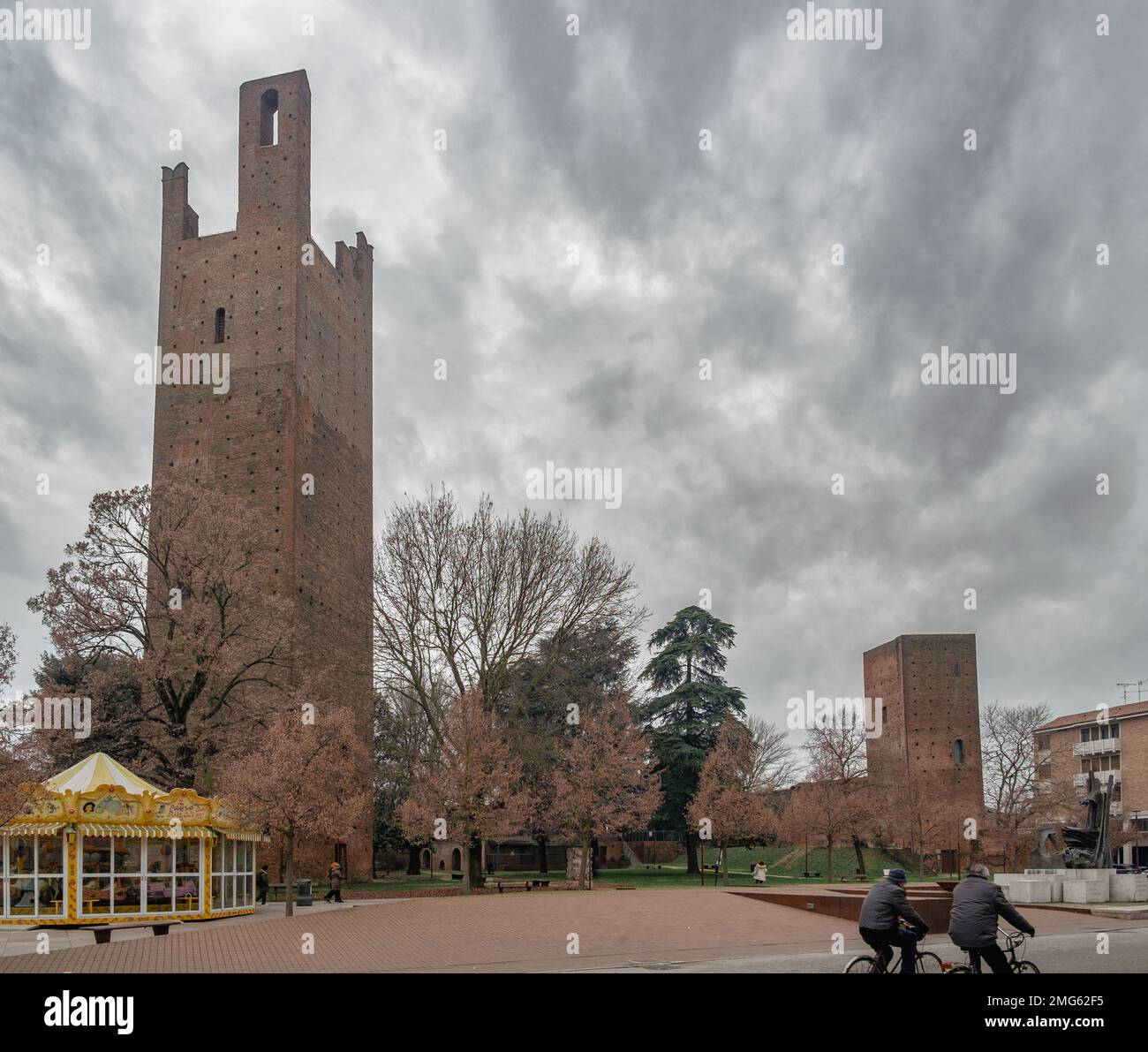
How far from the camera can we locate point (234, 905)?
24.6 meters

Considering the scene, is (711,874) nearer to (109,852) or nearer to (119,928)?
(109,852)

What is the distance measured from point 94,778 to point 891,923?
58.1ft

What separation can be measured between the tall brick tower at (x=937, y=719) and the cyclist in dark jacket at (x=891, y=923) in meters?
55.0

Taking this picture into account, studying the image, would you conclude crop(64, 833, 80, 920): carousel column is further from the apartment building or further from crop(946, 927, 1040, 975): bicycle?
the apartment building

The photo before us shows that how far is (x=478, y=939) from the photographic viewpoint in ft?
60.3

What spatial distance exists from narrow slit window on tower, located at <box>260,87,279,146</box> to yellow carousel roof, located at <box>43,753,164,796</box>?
2771 cm

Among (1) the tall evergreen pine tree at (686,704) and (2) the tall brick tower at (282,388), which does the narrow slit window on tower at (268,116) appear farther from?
(1) the tall evergreen pine tree at (686,704)

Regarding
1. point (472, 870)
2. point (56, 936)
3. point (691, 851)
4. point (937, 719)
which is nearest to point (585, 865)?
point (472, 870)

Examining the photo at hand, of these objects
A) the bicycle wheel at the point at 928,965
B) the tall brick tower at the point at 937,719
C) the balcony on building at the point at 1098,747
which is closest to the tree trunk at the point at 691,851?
the tall brick tower at the point at 937,719

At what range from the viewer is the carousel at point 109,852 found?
21109mm

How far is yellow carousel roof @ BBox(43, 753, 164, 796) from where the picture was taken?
22.1m

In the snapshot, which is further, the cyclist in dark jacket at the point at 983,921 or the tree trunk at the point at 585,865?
the tree trunk at the point at 585,865

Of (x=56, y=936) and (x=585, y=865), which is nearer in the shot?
(x=56, y=936)
